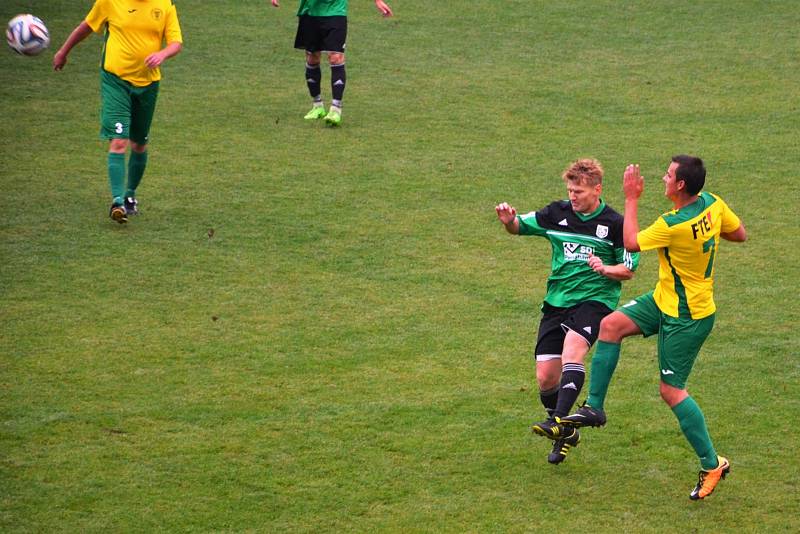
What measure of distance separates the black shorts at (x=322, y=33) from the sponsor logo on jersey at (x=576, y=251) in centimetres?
770

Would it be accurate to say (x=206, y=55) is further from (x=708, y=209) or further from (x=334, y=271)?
(x=708, y=209)

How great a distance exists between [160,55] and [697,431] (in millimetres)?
6674

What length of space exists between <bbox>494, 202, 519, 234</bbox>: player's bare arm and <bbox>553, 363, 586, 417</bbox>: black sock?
3.28ft

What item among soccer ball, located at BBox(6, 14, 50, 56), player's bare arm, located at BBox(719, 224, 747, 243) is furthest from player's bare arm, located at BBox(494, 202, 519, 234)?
soccer ball, located at BBox(6, 14, 50, 56)

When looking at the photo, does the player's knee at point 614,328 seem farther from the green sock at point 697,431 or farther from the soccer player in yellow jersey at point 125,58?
the soccer player in yellow jersey at point 125,58

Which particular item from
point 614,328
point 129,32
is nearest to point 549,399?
point 614,328

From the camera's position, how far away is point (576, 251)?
7.56 m

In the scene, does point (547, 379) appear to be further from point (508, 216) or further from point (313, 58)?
point (313, 58)

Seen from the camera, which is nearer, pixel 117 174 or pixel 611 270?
pixel 611 270

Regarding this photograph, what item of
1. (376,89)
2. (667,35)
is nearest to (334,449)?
(376,89)

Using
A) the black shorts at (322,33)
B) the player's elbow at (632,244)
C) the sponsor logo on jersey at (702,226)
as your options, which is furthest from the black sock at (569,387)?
the black shorts at (322,33)

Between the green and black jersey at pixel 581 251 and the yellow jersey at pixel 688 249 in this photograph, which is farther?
the green and black jersey at pixel 581 251

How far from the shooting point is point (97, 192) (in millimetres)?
12570

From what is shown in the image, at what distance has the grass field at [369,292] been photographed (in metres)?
6.96
